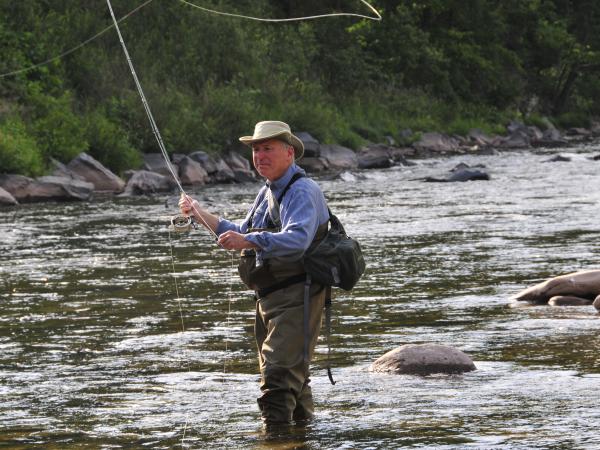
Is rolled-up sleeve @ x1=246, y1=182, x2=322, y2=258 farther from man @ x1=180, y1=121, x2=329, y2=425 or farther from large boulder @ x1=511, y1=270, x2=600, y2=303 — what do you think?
large boulder @ x1=511, y1=270, x2=600, y2=303

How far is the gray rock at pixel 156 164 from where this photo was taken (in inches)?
1061

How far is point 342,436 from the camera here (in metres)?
6.09

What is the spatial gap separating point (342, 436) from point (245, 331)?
3347 millimetres

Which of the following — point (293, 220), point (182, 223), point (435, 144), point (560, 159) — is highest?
point (293, 220)

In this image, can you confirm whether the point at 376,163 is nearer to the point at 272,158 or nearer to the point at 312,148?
the point at 312,148

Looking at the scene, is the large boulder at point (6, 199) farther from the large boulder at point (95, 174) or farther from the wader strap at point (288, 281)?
the wader strap at point (288, 281)

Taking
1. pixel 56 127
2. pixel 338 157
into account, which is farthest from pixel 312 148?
pixel 56 127

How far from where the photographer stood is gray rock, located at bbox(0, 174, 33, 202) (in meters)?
22.2

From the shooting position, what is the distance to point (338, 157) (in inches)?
1248

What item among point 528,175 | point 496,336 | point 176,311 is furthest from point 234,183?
point 496,336

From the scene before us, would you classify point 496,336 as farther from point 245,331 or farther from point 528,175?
point 528,175

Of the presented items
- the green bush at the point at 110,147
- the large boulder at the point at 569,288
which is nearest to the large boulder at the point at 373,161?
the green bush at the point at 110,147

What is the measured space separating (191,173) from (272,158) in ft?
67.0

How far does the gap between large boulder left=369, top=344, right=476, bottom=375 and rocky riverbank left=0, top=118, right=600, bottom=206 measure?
14671 millimetres
